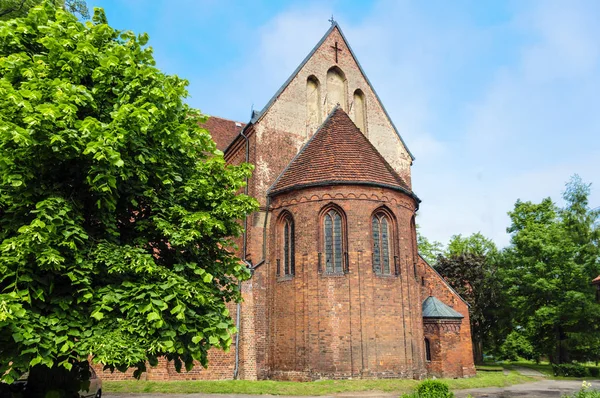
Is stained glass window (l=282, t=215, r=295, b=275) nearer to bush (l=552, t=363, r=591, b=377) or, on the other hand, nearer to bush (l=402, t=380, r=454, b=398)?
bush (l=402, t=380, r=454, b=398)

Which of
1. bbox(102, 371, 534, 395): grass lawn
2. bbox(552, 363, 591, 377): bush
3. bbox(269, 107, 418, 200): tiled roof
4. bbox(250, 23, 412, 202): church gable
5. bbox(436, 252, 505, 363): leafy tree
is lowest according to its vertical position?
bbox(552, 363, 591, 377): bush

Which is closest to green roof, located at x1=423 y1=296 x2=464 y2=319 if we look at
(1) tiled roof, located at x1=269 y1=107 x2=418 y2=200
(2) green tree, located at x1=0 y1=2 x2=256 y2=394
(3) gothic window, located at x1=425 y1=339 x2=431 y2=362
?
(3) gothic window, located at x1=425 y1=339 x2=431 y2=362

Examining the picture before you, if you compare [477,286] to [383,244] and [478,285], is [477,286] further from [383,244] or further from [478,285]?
[383,244]

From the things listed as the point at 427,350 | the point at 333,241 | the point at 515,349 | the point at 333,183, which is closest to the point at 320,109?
the point at 333,183

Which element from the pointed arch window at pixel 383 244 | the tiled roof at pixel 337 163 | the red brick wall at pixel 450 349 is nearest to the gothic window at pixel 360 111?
the tiled roof at pixel 337 163

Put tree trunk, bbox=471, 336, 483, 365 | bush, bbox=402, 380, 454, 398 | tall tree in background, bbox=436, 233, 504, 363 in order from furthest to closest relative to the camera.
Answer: tree trunk, bbox=471, 336, 483, 365 < tall tree in background, bbox=436, 233, 504, 363 < bush, bbox=402, 380, 454, 398

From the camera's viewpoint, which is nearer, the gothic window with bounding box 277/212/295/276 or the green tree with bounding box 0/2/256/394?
the green tree with bounding box 0/2/256/394

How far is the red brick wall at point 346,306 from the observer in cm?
1792

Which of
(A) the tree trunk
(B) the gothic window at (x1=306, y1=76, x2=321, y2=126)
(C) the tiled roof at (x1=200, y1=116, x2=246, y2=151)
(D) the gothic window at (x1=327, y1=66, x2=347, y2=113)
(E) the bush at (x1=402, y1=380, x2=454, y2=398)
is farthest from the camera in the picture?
(A) the tree trunk

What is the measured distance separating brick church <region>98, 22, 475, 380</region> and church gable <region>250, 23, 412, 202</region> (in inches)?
3.1

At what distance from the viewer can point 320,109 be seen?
24.5m

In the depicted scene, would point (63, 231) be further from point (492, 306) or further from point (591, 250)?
point (492, 306)

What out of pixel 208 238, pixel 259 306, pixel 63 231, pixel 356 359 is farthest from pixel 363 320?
pixel 63 231

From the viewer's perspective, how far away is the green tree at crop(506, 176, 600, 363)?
30.5m
